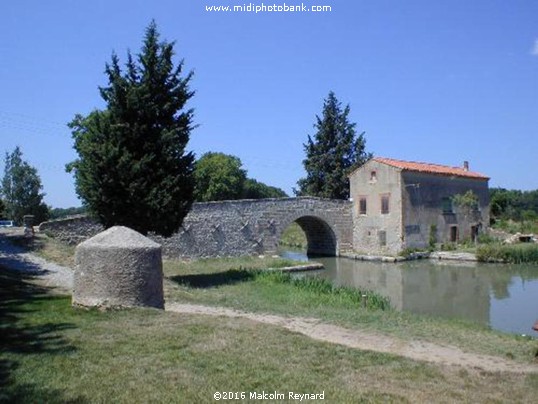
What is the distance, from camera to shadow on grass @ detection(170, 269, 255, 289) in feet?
55.7

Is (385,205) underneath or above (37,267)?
above

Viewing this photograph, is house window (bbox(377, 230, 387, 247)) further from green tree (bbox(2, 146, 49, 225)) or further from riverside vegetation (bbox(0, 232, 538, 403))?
green tree (bbox(2, 146, 49, 225))

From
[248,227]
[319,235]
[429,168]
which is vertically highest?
[429,168]

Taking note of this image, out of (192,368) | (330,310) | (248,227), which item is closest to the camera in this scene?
(192,368)

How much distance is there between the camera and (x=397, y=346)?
8.10m

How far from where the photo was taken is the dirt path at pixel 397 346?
23.6 ft

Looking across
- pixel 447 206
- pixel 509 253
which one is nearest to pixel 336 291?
pixel 509 253

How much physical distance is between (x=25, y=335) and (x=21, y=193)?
1798 inches

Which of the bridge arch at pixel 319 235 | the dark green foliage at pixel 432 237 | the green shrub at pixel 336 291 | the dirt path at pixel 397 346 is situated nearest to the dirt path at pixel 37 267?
the dirt path at pixel 397 346

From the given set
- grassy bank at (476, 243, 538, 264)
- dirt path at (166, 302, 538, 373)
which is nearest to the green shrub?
dirt path at (166, 302, 538, 373)

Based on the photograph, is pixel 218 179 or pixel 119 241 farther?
pixel 218 179

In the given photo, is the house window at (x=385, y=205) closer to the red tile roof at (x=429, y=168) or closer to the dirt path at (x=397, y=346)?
the red tile roof at (x=429, y=168)

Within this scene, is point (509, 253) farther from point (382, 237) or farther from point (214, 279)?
point (214, 279)

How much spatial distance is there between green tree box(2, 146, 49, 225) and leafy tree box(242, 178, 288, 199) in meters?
20.3
